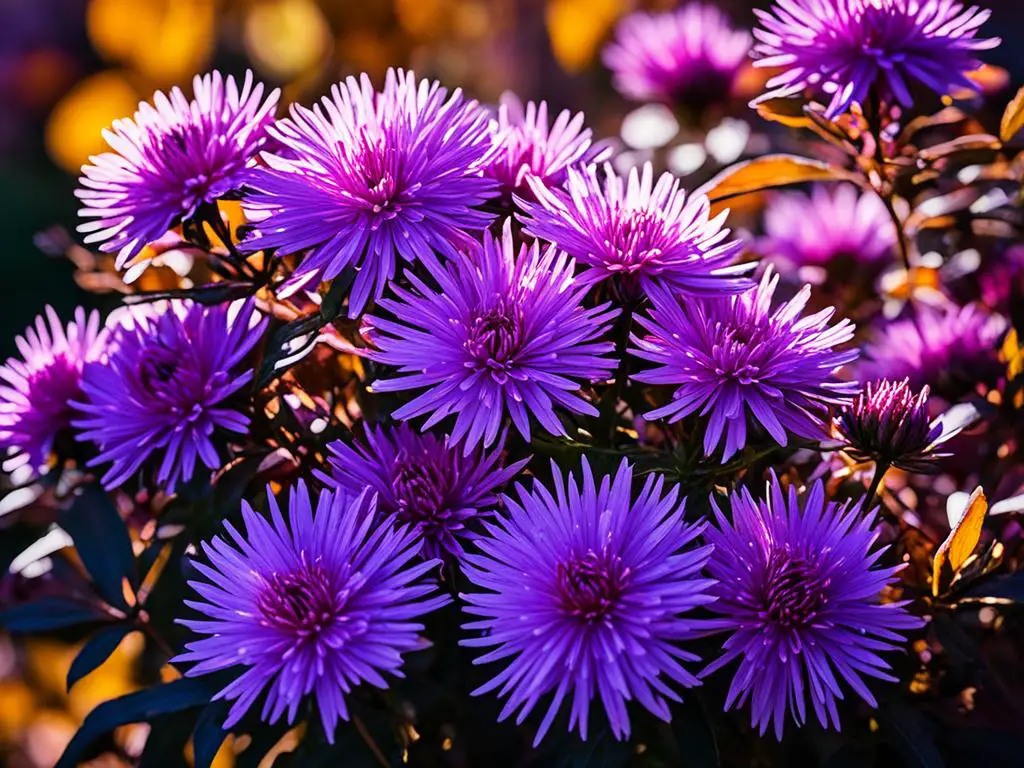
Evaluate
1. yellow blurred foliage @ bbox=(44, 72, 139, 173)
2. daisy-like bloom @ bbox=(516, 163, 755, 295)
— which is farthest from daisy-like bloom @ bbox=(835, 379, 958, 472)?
yellow blurred foliage @ bbox=(44, 72, 139, 173)

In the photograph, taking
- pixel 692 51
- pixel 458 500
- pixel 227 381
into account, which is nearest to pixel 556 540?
pixel 458 500

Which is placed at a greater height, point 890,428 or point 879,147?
point 879,147

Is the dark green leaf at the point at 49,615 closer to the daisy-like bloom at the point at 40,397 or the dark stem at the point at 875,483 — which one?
the daisy-like bloom at the point at 40,397

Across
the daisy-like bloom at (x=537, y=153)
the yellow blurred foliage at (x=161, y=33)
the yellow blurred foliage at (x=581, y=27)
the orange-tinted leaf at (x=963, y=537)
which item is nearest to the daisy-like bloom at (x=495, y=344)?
the daisy-like bloom at (x=537, y=153)

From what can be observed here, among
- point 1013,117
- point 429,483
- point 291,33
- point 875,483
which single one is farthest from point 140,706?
point 291,33

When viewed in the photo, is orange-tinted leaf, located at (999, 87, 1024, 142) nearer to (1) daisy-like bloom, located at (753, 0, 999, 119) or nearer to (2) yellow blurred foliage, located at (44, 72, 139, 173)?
(1) daisy-like bloom, located at (753, 0, 999, 119)

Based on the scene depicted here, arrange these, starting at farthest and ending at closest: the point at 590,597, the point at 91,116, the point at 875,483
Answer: the point at 91,116, the point at 875,483, the point at 590,597

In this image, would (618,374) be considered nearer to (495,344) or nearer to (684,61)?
(495,344)
